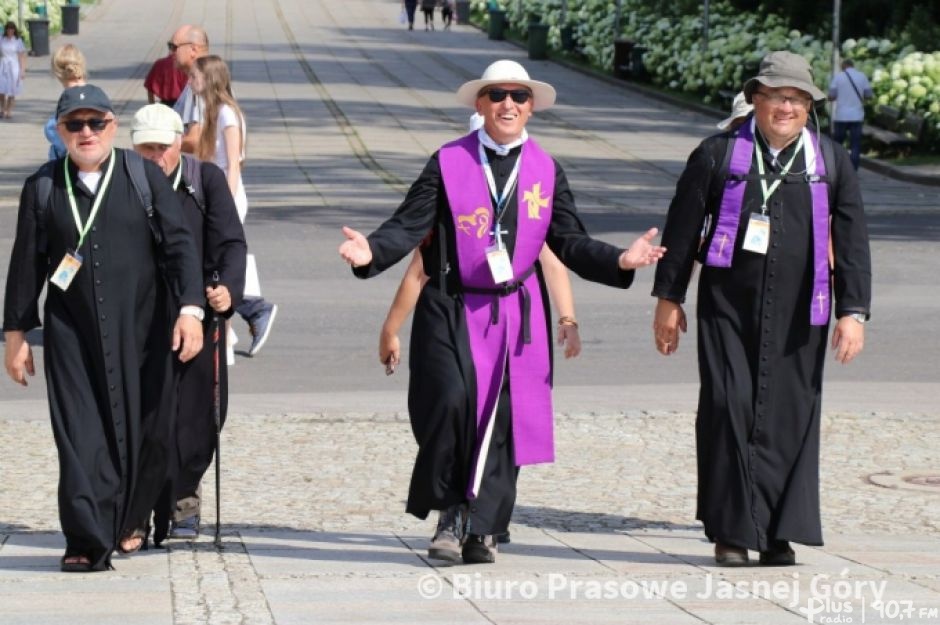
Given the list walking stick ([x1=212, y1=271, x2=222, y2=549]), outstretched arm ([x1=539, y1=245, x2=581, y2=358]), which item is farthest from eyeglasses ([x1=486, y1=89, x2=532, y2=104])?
walking stick ([x1=212, y1=271, x2=222, y2=549])

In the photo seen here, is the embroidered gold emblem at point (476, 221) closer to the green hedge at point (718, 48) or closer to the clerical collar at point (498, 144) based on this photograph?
the clerical collar at point (498, 144)

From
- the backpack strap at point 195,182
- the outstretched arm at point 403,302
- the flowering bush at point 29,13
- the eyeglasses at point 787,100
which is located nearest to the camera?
the eyeglasses at point 787,100

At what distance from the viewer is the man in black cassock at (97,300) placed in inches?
288

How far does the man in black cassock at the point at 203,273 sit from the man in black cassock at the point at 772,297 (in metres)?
1.66

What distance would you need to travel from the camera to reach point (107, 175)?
24.2 feet

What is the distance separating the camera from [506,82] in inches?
297

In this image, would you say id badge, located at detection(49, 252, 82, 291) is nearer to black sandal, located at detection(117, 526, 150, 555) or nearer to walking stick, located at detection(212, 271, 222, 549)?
walking stick, located at detection(212, 271, 222, 549)

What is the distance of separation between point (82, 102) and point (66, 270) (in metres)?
0.58

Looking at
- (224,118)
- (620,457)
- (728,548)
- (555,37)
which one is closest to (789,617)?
(728,548)

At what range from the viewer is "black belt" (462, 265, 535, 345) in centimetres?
751

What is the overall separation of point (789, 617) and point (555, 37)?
168 feet

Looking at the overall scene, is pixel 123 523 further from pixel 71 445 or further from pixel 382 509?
pixel 382 509

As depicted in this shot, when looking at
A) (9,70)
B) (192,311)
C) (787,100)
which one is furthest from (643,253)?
(9,70)

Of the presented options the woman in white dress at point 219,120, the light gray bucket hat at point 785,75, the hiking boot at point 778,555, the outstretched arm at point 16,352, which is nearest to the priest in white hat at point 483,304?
the light gray bucket hat at point 785,75
